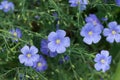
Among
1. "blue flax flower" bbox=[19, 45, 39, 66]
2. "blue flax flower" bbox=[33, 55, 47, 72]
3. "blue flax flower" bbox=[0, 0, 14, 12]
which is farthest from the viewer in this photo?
"blue flax flower" bbox=[0, 0, 14, 12]

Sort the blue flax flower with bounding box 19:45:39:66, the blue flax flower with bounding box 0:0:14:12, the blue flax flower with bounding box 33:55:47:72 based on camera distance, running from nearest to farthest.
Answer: the blue flax flower with bounding box 19:45:39:66
the blue flax flower with bounding box 33:55:47:72
the blue flax flower with bounding box 0:0:14:12

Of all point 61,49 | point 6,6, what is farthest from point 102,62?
point 6,6

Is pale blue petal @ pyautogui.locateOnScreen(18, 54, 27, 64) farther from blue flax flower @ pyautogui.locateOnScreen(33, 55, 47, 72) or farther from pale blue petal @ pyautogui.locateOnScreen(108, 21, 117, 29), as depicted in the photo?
pale blue petal @ pyautogui.locateOnScreen(108, 21, 117, 29)

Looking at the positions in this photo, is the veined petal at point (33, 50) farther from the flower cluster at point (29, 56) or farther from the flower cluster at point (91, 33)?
the flower cluster at point (91, 33)

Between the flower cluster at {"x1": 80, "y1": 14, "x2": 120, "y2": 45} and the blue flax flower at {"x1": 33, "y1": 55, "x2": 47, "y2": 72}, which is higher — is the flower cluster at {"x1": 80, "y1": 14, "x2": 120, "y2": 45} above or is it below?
above

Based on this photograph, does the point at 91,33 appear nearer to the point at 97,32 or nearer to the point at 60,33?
the point at 97,32

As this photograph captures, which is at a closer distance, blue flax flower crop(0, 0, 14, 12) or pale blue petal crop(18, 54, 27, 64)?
pale blue petal crop(18, 54, 27, 64)

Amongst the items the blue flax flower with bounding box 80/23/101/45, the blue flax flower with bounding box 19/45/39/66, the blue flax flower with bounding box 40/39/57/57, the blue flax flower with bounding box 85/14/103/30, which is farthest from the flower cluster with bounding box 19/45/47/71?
the blue flax flower with bounding box 85/14/103/30
